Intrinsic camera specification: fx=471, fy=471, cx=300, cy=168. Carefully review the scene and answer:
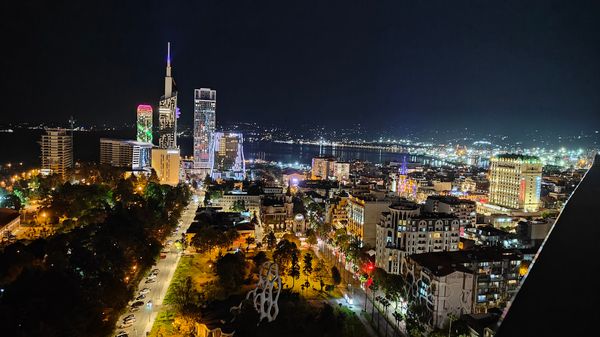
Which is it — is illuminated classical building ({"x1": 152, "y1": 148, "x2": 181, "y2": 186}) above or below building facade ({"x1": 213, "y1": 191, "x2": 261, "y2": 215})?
above

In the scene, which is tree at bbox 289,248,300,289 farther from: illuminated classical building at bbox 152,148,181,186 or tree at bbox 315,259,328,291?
illuminated classical building at bbox 152,148,181,186

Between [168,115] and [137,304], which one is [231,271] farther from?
[168,115]

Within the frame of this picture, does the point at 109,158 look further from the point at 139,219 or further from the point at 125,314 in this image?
the point at 125,314

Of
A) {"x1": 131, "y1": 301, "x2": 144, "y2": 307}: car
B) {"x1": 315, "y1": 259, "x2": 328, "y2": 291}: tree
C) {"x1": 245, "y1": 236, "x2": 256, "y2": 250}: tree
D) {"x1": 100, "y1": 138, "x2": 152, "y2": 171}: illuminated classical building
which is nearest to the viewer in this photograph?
{"x1": 131, "y1": 301, "x2": 144, "y2": 307}: car

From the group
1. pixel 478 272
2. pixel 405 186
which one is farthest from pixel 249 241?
pixel 405 186

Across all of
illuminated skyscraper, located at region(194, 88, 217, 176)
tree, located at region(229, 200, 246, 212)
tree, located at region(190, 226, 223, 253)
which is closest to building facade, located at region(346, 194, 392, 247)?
tree, located at region(190, 226, 223, 253)

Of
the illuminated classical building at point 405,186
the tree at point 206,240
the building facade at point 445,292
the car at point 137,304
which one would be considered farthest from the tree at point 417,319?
the illuminated classical building at point 405,186
